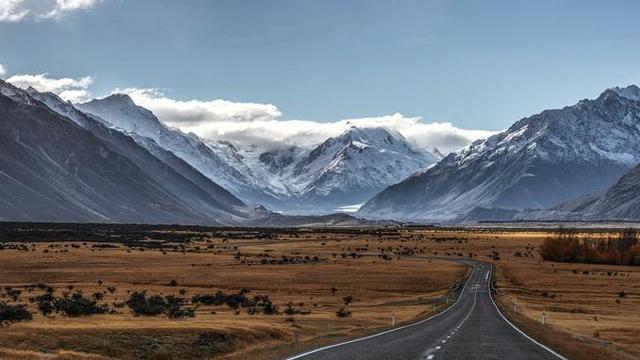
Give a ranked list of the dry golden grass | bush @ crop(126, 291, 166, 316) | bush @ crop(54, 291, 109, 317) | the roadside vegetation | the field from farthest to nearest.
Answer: the roadside vegetation
bush @ crop(126, 291, 166, 316)
bush @ crop(54, 291, 109, 317)
the field
the dry golden grass

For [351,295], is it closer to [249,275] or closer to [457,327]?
[249,275]

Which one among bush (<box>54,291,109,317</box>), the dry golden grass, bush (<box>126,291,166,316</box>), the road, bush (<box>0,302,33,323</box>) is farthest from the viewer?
bush (<box>126,291,166,316</box>)

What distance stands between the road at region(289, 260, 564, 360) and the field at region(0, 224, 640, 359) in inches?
62.3

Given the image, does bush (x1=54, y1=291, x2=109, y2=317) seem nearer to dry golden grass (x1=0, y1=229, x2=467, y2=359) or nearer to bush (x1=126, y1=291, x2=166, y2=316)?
dry golden grass (x1=0, y1=229, x2=467, y2=359)

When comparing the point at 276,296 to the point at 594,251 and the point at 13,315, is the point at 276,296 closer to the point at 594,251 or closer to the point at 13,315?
the point at 13,315

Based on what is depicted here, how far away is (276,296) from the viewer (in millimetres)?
75500

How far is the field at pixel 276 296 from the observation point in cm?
3038

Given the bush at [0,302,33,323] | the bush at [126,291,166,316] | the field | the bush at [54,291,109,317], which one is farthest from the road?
the bush at [54,291,109,317]

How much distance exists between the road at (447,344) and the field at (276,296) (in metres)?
1.58

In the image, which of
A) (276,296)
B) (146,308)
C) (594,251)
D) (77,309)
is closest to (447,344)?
(146,308)

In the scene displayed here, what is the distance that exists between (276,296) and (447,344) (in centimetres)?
4377

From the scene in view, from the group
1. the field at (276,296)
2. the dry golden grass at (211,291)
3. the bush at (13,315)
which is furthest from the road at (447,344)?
the bush at (13,315)

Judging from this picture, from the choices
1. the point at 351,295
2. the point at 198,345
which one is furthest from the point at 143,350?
the point at 351,295

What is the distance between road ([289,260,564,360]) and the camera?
28641mm
